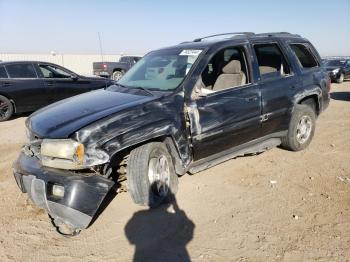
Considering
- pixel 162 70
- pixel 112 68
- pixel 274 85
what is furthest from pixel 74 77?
pixel 112 68

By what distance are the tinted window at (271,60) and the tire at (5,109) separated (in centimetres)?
706

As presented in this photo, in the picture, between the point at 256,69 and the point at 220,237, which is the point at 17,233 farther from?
the point at 256,69

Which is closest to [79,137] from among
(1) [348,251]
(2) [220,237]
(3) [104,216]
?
(3) [104,216]

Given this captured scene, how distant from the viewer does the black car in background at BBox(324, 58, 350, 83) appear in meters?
19.3

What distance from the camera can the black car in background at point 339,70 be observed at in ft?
63.4

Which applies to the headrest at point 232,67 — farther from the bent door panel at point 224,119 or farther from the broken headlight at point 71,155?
the broken headlight at point 71,155

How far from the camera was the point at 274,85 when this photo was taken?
199 inches

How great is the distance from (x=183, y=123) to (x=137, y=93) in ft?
2.41

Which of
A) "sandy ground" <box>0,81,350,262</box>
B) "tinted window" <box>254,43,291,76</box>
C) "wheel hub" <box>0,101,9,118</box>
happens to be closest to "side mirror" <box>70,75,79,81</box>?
"wheel hub" <box>0,101,9,118</box>

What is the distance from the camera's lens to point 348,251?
3049mm

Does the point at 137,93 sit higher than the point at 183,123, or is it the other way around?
the point at 137,93

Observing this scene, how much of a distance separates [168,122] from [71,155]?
1.10 meters

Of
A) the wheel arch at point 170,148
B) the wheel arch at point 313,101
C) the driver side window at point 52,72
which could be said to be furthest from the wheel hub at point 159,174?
the driver side window at point 52,72

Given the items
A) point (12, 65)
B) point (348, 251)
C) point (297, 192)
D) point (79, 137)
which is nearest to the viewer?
point (348, 251)
